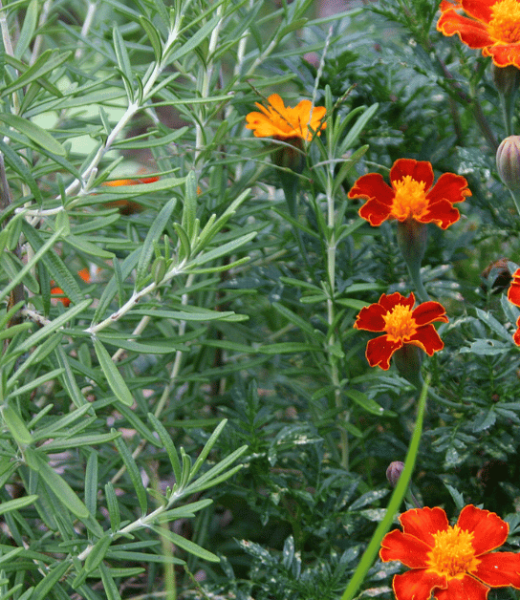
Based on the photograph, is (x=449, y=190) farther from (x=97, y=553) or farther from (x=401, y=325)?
(x=97, y=553)

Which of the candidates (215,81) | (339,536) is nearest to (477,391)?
(339,536)

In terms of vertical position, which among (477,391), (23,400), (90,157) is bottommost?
(477,391)

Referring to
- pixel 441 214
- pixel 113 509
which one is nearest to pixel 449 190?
pixel 441 214

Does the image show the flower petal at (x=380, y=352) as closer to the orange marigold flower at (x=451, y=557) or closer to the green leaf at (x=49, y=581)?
the orange marigold flower at (x=451, y=557)

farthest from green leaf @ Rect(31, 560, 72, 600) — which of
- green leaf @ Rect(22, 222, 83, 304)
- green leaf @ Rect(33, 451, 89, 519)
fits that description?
green leaf @ Rect(22, 222, 83, 304)

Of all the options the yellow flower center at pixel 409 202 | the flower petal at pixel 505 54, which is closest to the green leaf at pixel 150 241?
the yellow flower center at pixel 409 202

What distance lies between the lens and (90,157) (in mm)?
751

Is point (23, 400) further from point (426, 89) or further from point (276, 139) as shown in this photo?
point (426, 89)

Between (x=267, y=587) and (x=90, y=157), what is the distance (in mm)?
520

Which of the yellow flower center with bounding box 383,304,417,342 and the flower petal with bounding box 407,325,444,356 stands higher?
the yellow flower center with bounding box 383,304,417,342

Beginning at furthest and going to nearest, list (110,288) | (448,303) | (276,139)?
(448,303) < (276,139) < (110,288)

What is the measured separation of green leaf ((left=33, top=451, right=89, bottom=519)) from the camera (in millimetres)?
490

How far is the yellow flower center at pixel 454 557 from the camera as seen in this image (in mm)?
578

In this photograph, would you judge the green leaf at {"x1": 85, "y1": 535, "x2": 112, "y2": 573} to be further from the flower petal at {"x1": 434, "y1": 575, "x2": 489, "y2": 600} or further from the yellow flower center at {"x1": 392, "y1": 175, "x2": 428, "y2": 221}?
the yellow flower center at {"x1": 392, "y1": 175, "x2": 428, "y2": 221}
